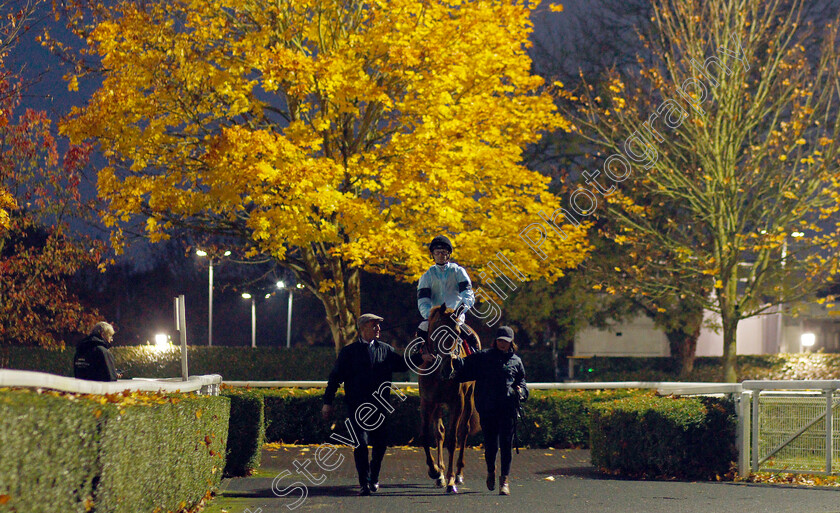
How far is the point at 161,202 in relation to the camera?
1944 cm

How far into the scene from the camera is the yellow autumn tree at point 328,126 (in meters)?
18.8

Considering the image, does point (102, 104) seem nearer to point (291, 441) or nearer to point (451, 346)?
point (291, 441)

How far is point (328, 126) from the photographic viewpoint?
1964 cm

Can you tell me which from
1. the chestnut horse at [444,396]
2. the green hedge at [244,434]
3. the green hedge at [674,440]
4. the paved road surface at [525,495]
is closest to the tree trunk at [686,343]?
the paved road surface at [525,495]

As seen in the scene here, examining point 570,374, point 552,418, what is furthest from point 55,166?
point 570,374

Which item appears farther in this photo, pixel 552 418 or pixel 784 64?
pixel 784 64

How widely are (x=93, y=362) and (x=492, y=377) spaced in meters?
4.93

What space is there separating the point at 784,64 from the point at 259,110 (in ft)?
40.1

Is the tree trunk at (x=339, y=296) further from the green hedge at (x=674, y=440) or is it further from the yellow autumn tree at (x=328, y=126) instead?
the green hedge at (x=674, y=440)

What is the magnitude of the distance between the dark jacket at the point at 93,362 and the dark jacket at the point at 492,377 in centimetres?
436

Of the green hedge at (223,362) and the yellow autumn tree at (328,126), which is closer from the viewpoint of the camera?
the yellow autumn tree at (328,126)

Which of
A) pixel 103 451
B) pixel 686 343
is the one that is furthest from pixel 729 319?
pixel 103 451

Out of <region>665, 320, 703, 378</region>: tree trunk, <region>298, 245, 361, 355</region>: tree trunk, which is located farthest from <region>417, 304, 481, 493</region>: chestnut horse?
<region>665, 320, 703, 378</region>: tree trunk

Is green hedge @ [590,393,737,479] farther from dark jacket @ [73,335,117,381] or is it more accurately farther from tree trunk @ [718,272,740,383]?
tree trunk @ [718,272,740,383]
